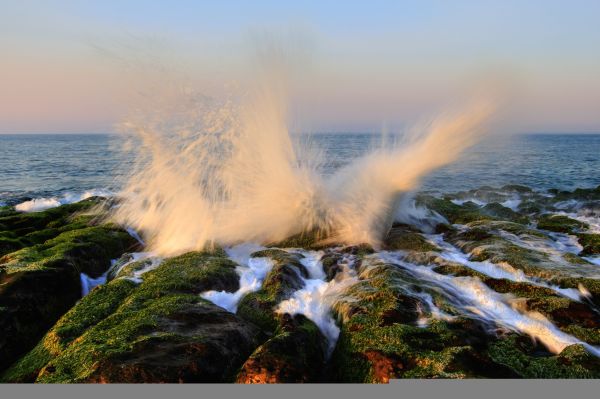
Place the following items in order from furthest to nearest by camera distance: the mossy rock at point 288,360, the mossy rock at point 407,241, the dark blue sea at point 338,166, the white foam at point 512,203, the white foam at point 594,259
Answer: the white foam at point 512,203 → the dark blue sea at point 338,166 → the mossy rock at point 407,241 → the white foam at point 594,259 → the mossy rock at point 288,360

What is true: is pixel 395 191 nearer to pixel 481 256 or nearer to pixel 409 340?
pixel 481 256

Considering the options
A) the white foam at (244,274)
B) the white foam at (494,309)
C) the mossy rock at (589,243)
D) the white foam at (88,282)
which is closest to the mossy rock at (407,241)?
the white foam at (494,309)

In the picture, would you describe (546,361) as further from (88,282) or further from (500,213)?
(500,213)

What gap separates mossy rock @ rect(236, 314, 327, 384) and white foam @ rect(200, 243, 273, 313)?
1.73 metres

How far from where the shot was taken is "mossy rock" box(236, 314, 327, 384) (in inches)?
166

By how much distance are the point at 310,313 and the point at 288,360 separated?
1809 mm

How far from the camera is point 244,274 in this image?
7773 millimetres

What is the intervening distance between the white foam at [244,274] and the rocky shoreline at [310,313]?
55 mm

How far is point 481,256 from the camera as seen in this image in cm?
830

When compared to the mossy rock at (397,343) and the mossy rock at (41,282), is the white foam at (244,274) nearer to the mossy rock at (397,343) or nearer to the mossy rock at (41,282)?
the mossy rock at (397,343)

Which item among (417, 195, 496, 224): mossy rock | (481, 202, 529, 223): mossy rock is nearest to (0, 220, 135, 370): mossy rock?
(417, 195, 496, 224): mossy rock

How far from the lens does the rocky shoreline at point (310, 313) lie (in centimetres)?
445

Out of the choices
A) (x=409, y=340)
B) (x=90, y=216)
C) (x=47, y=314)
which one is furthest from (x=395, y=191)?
(x=90, y=216)

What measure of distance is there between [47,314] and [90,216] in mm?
7693
